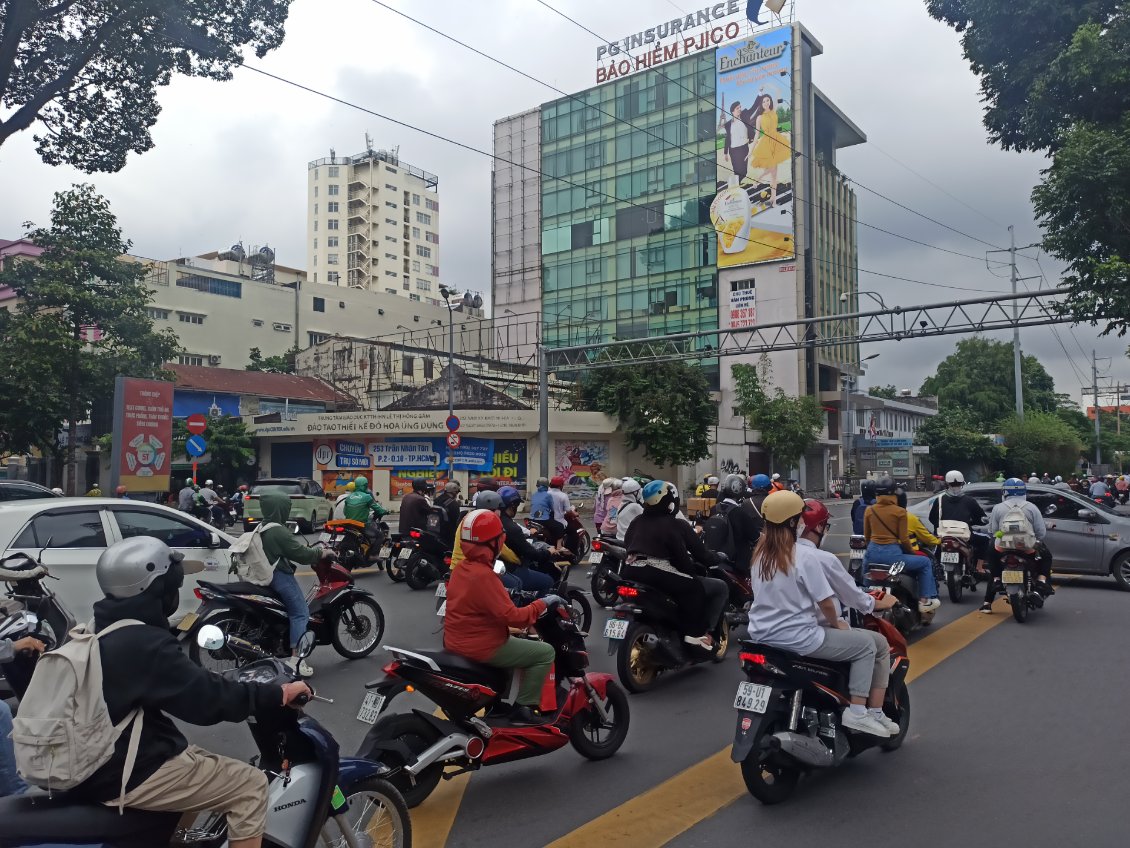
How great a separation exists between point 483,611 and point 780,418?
1618 inches

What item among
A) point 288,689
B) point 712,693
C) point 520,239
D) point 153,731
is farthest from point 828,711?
point 520,239

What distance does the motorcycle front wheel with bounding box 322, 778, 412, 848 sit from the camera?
340 cm

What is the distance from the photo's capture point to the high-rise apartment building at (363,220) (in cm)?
8725

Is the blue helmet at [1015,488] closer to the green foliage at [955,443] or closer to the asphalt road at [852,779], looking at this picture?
the asphalt road at [852,779]

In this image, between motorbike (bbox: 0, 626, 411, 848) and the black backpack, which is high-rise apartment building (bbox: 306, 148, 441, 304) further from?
motorbike (bbox: 0, 626, 411, 848)

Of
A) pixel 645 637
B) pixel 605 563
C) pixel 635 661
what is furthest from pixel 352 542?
pixel 645 637

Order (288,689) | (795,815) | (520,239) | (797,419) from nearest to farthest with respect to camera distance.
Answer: (288,689)
(795,815)
(797,419)
(520,239)

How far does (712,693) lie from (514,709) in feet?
8.54

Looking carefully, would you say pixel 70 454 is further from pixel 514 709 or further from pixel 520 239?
pixel 520 239

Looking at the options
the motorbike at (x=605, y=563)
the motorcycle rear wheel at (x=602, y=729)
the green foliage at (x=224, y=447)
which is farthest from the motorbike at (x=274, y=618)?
the green foliage at (x=224, y=447)

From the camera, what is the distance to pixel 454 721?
465 centimetres

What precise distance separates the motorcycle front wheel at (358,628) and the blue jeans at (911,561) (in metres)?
4.98

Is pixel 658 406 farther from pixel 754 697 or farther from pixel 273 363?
pixel 754 697

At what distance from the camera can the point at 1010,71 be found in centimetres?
1694
